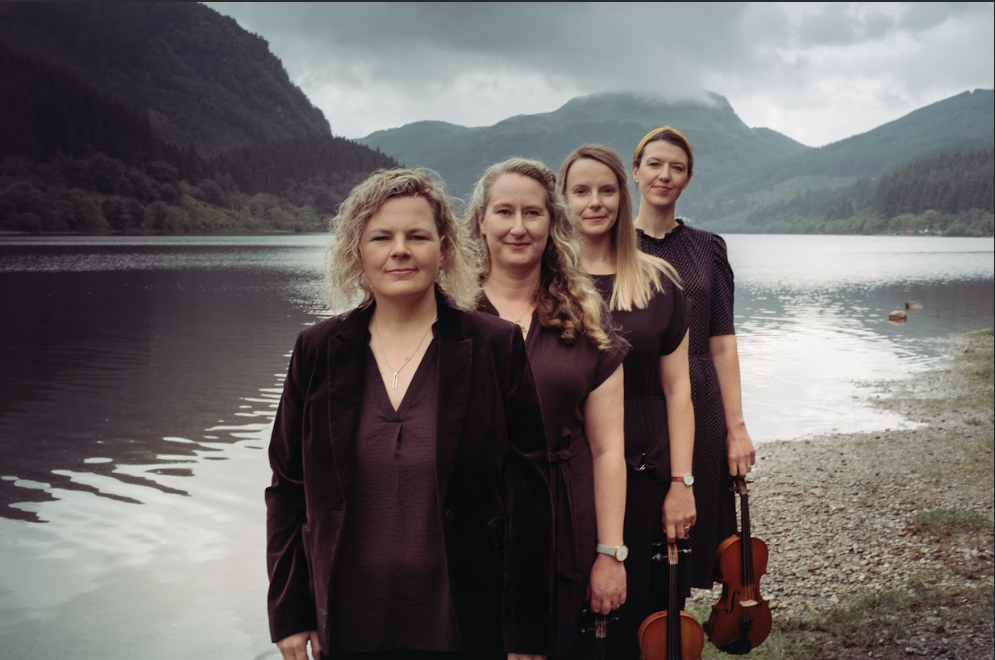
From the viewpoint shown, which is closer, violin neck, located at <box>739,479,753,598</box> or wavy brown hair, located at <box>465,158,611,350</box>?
wavy brown hair, located at <box>465,158,611,350</box>

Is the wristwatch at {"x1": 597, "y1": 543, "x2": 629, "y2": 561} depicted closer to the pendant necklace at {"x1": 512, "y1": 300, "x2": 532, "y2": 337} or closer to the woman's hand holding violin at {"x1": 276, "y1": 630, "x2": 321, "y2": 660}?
the pendant necklace at {"x1": 512, "y1": 300, "x2": 532, "y2": 337}

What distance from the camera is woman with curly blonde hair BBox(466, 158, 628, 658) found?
2.62 metres

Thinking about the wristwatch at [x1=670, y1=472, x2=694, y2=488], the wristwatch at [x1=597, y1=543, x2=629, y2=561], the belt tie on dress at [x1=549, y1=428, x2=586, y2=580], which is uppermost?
the belt tie on dress at [x1=549, y1=428, x2=586, y2=580]

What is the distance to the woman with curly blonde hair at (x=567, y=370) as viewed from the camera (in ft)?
8.60

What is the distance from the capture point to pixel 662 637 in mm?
2902

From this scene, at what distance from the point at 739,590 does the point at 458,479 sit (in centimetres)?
210

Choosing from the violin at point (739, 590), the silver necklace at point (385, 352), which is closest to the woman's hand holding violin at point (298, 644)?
the silver necklace at point (385, 352)

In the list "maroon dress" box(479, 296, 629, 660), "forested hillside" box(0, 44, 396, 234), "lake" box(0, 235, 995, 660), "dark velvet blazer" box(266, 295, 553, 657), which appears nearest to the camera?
"dark velvet blazer" box(266, 295, 553, 657)

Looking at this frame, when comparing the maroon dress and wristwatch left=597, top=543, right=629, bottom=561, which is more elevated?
the maroon dress

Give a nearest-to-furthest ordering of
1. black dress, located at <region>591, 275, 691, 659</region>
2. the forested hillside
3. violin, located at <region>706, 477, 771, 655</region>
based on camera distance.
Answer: black dress, located at <region>591, 275, 691, 659</region>
violin, located at <region>706, 477, 771, 655</region>
the forested hillside

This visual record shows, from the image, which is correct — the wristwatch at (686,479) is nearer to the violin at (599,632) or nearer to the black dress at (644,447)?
the black dress at (644,447)

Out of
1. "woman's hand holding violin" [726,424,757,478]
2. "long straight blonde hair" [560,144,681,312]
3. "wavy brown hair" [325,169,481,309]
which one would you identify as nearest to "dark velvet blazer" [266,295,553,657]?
"wavy brown hair" [325,169,481,309]

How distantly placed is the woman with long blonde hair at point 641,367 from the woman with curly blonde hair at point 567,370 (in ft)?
0.93

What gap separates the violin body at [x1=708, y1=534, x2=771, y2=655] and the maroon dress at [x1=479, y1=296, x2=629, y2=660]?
4.00 feet
